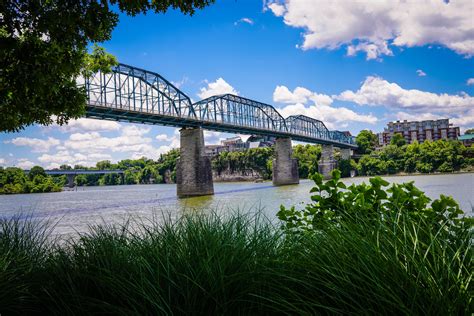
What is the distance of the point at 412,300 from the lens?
2.07 meters

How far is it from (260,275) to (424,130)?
204 m

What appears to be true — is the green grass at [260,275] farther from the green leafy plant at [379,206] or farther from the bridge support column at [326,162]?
the bridge support column at [326,162]

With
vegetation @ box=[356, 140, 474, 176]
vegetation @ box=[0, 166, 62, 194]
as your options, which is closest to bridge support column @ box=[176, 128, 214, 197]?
vegetation @ box=[0, 166, 62, 194]

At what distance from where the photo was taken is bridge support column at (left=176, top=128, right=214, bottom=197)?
58.7m

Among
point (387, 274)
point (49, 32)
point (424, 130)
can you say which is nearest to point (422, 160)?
point (424, 130)

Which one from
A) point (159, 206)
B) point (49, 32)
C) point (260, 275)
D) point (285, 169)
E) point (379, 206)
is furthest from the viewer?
point (285, 169)

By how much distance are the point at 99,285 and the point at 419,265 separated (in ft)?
8.33

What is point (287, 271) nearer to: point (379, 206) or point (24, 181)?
point (379, 206)

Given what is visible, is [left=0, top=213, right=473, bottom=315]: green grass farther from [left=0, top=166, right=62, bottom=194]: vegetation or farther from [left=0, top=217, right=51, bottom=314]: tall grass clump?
[left=0, top=166, right=62, bottom=194]: vegetation

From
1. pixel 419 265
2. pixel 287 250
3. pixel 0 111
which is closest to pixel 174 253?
pixel 287 250

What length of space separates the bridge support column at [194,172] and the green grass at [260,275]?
5430 cm

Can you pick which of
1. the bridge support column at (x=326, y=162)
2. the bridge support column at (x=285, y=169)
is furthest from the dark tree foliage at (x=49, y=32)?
the bridge support column at (x=326, y=162)

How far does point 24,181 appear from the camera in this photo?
94938 millimetres

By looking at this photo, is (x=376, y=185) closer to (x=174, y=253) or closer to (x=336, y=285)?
(x=336, y=285)
